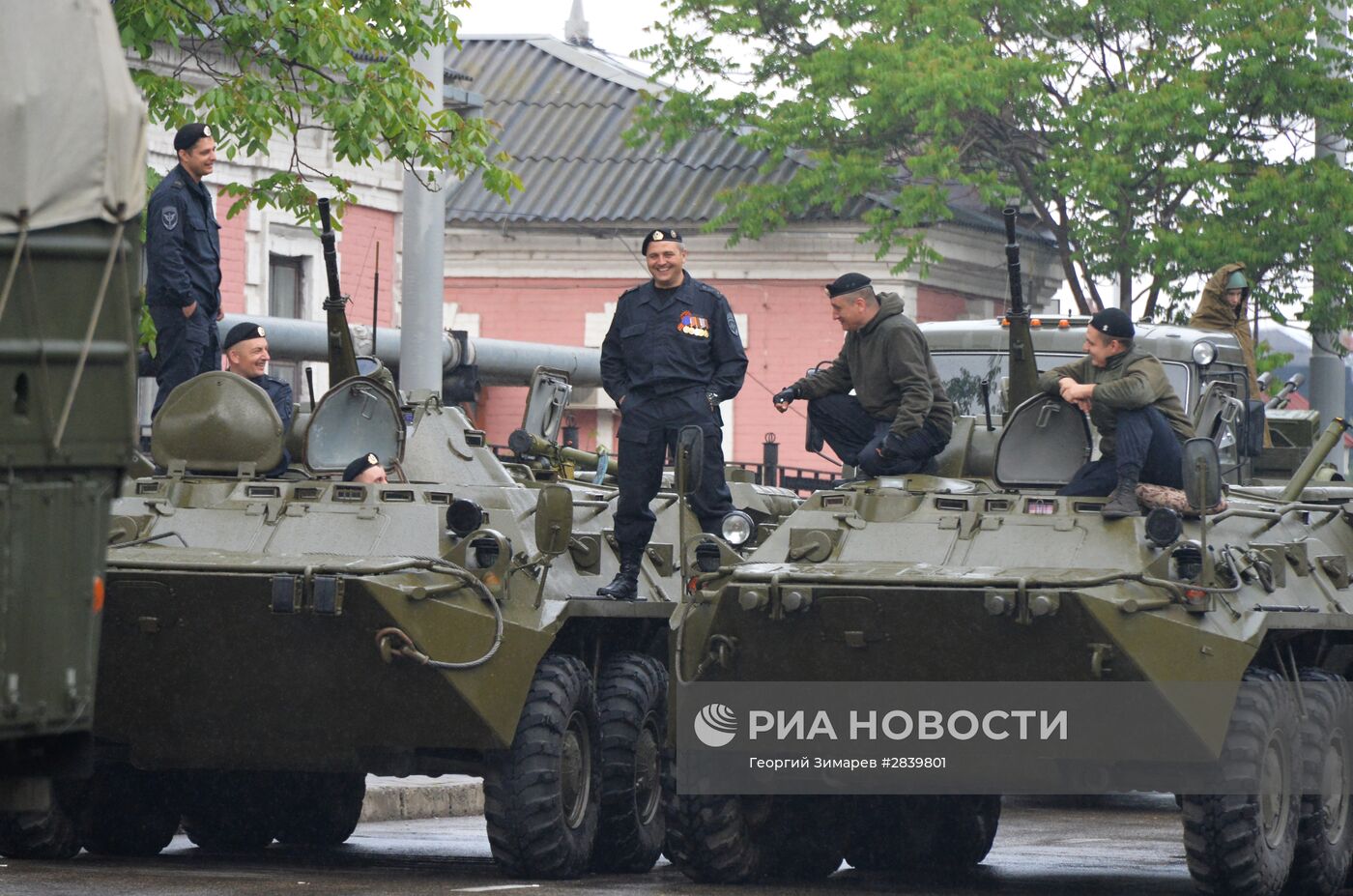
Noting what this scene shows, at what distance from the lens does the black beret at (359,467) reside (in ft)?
40.6

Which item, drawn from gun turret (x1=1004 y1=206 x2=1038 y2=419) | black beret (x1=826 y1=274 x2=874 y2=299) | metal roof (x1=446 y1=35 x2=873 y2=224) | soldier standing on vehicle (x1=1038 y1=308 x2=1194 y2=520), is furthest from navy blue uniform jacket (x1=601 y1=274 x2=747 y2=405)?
metal roof (x1=446 y1=35 x2=873 y2=224)

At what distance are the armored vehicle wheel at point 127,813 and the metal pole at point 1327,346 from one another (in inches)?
374

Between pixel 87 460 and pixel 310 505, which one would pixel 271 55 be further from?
pixel 87 460

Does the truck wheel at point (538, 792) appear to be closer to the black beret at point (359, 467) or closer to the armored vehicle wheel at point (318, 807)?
the black beret at point (359, 467)

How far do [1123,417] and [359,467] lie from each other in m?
3.18

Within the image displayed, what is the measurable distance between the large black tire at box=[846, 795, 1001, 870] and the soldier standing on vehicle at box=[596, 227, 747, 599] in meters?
1.39

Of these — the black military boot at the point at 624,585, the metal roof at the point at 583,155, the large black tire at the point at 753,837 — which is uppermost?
the metal roof at the point at 583,155

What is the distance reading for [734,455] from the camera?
33.7 m

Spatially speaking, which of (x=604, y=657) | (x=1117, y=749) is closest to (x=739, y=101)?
(x=604, y=657)

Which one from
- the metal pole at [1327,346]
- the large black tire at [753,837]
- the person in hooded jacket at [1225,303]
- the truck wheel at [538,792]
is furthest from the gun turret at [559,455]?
the metal pole at [1327,346]

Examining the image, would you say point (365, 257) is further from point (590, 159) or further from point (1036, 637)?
point (1036, 637)

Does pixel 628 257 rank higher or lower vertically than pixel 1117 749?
higher

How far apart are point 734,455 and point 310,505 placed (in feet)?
71.8

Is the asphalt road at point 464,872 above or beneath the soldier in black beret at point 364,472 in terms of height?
beneath
